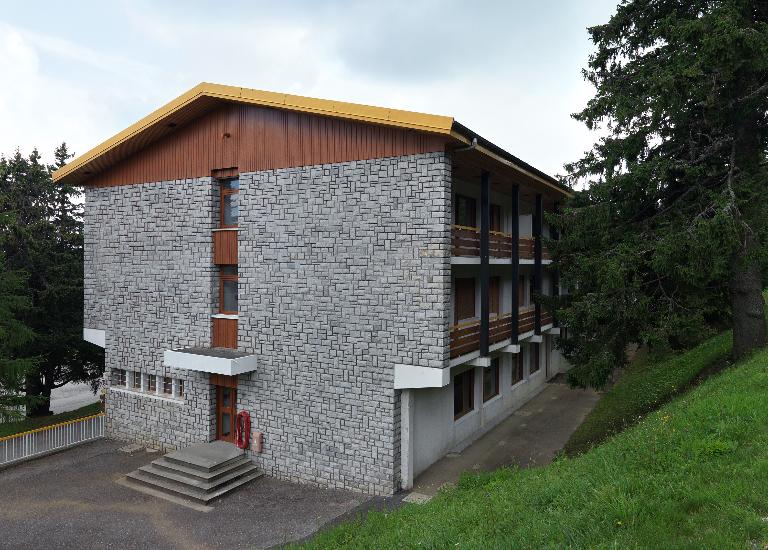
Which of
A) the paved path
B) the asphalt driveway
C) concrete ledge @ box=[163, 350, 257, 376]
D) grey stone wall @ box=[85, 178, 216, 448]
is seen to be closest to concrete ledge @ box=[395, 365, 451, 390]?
the paved path

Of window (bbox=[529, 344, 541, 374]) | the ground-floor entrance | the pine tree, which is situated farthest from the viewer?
window (bbox=[529, 344, 541, 374])

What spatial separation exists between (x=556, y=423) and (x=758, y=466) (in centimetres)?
1266

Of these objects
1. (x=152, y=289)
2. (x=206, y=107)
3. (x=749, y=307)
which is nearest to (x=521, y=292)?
(x=749, y=307)

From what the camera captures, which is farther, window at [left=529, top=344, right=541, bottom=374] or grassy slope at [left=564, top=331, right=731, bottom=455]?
window at [left=529, top=344, right=541, bottom=374]

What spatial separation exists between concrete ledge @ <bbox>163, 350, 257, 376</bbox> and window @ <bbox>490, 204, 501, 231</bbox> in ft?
35.2

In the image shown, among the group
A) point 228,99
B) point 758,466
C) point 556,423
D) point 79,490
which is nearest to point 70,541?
point 79,490

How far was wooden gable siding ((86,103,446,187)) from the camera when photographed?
42.9 ft

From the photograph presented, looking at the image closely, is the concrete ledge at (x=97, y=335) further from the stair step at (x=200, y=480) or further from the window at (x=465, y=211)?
the window at (x=465, y=211)

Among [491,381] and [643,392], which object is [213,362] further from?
[643,392]

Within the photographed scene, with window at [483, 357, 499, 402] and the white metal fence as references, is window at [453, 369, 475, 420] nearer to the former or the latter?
window at [483, 357, 499, 402]

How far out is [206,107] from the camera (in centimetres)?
1527

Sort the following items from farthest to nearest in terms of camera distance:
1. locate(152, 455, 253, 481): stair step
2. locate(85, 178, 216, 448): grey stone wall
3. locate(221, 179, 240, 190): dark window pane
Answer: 1. locate(85, 178, 216, 448): grey stone wall
2. locate(221, 179, 240, 190): dark window pane
3. locate(152, 455, 253, 481): stair step

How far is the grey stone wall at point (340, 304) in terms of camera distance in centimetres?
1255

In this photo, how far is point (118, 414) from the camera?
1748cm
